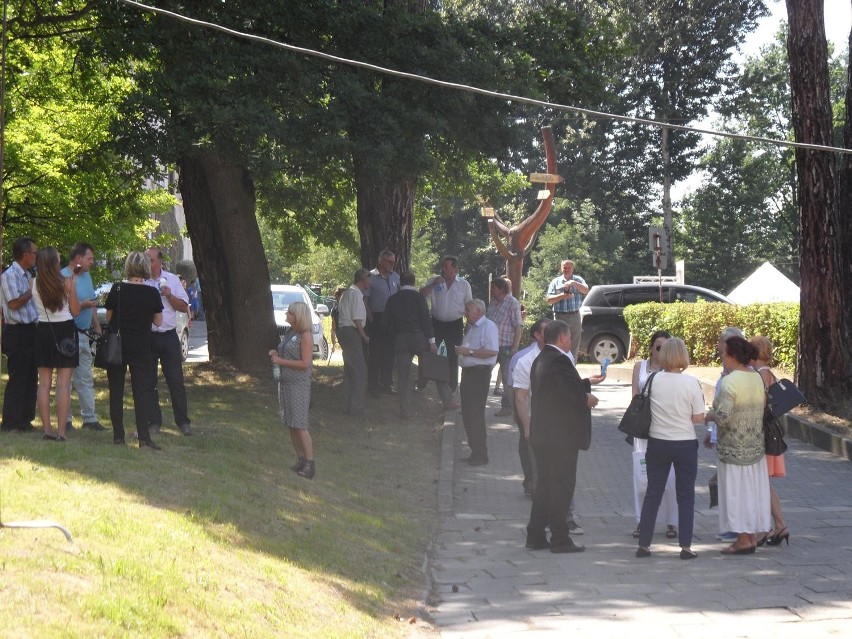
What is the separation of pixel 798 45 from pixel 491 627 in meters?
11.2

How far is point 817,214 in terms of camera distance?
15883mm

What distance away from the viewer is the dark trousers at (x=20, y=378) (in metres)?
10.6

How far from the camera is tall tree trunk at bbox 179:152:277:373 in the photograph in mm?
17000

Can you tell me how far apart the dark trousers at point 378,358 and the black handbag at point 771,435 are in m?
8.24

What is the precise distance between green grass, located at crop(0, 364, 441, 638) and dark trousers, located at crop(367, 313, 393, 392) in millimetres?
3849

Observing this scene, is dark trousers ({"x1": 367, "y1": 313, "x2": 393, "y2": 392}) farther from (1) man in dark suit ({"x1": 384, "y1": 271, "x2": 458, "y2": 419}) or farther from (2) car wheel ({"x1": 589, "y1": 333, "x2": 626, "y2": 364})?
(2) car wheel ({"x1": 589, "y1": 333, "x2": 626, "y2": 364})

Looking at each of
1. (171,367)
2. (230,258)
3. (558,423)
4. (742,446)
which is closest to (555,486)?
(558,423)

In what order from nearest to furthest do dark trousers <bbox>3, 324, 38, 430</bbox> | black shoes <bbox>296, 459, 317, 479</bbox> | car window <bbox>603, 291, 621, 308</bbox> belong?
dark trousers <bbox>3, 324, 38, 430</bbox> → black shoes <bbox>296, 459, 317, 479</bbox> → car window <bbox>603, 291, 621, 308</bbox>

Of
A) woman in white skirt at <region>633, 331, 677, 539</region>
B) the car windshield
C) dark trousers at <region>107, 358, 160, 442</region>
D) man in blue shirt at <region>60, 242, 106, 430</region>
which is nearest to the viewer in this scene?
woman in white skirt at <region>633, 331, 677, 539</region>

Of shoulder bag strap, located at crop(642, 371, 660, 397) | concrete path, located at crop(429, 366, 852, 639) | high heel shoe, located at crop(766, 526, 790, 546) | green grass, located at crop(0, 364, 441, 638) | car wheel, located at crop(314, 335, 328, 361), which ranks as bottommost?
concrete path, located at crop(429, 366, 852, 639)

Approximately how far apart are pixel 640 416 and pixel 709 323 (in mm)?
14601

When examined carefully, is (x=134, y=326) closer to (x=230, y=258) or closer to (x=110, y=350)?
(x=110, y=350)

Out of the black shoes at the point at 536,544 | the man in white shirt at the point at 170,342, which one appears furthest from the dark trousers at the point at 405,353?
the black shoes at the point at 536,544

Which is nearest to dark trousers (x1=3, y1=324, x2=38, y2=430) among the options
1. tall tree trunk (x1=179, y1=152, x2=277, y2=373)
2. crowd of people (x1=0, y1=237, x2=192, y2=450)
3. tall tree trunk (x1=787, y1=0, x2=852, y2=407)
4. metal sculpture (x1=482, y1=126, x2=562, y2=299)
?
crowd of people (x1=0, y1=237, x2=192, y2=450)
